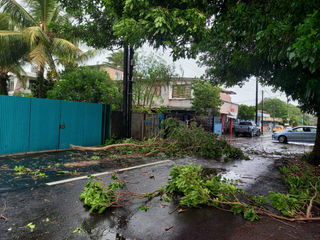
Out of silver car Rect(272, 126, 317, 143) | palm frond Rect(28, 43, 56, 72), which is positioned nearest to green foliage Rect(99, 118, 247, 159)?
palm frond Rect(28, 43, 56, 72)

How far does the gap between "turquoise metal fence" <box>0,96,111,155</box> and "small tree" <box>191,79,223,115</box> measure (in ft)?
39.9

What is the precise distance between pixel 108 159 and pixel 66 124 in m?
3.09

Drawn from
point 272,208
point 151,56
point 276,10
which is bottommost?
point 272,208

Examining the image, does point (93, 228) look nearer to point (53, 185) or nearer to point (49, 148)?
point (53, 185)

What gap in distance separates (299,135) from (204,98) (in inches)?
344

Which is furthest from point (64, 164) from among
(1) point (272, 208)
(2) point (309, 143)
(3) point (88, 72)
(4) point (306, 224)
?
(2) point (309, 143)

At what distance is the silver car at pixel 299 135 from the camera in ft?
54.0

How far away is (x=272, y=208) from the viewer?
401 centimetres

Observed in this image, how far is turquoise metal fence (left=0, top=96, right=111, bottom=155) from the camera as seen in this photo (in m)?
7.87

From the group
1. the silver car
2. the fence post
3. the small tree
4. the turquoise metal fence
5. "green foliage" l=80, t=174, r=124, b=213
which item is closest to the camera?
"green foliage" l=80, t=174, r=124, b=213

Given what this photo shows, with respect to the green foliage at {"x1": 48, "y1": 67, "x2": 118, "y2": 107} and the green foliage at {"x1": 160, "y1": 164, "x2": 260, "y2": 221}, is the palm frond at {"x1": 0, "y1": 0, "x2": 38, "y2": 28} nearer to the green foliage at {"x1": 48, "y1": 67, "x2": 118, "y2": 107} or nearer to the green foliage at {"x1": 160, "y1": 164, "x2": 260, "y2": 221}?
the green foliage at {"x1": 48, "y1": 67, "x2": 118, "y2": 107}

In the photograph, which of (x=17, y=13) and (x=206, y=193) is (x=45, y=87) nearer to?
(x=17, y=13)

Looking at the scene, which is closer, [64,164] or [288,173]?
[288,173]

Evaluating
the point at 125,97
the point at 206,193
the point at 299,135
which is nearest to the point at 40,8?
the point at 125,97
